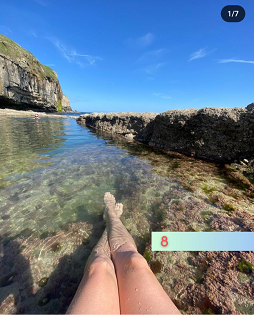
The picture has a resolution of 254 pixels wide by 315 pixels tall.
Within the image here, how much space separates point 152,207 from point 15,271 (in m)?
2.77

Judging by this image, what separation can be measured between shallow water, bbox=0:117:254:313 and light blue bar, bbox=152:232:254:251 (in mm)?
136

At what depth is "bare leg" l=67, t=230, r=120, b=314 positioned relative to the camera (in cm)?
136

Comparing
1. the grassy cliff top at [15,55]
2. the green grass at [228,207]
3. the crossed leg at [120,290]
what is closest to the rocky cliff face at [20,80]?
the grassy cliff top at [15,55]

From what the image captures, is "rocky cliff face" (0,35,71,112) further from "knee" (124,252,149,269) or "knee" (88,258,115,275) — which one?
"knee" (124,252,149,269)

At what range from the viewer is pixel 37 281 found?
6.59 feet

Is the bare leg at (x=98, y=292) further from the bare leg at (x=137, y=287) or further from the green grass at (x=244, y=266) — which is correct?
the green grass at (x=244, y=266)

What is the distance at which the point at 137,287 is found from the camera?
5.16 ft

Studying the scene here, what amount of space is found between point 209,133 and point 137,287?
7735 mm

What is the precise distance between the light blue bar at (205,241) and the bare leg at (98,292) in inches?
39.7

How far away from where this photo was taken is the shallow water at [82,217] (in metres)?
1.94

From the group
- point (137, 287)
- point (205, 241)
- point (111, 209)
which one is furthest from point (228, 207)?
point (137, 287)

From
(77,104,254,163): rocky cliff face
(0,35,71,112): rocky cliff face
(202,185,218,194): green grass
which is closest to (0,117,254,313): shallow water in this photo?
(202,185,218,194): green grass

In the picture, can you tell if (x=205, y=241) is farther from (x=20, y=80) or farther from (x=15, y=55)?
(x=15, y=55)

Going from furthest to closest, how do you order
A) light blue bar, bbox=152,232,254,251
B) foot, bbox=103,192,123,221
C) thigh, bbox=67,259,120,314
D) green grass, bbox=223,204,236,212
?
1. green grass, bbox=223,204,236,212
2. foot, bbox=103,192,123,221
3. light blue bar, bbox=152,232,254,251
4. thigh, bbox=67,259,120,314
